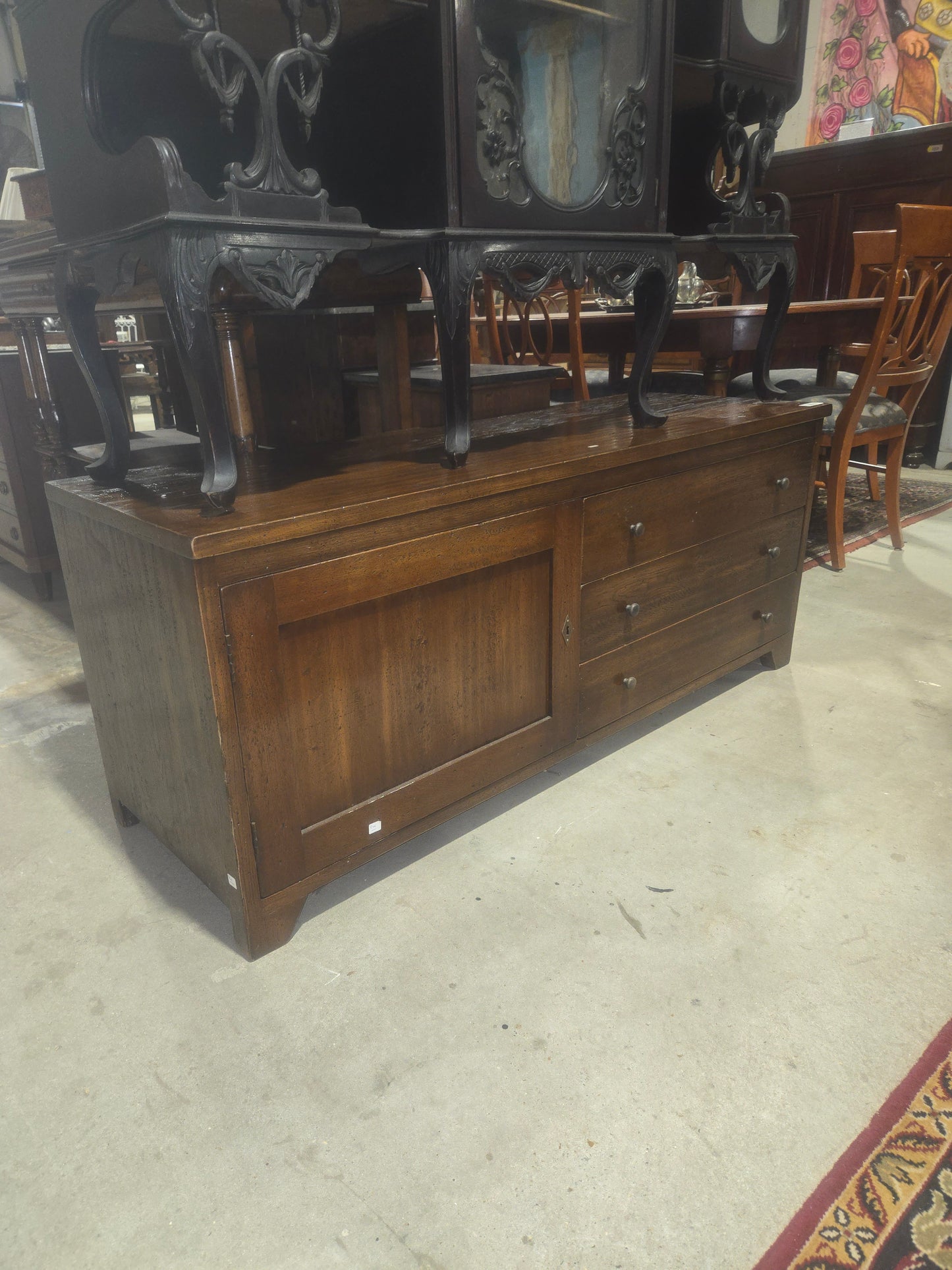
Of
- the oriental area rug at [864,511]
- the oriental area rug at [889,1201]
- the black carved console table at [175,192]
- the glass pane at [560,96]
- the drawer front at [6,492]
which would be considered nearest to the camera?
the oriental area rug at [889,1201]

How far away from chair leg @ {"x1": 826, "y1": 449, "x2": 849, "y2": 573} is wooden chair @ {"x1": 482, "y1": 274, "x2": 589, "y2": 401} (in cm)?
90

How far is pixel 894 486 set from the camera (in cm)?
301

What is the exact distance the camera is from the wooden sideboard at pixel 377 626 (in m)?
1.11

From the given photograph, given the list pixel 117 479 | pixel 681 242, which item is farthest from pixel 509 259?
pixel 117 479

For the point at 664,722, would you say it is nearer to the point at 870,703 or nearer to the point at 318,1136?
the point at 870,703

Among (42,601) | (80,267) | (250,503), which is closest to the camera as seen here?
(250,503)

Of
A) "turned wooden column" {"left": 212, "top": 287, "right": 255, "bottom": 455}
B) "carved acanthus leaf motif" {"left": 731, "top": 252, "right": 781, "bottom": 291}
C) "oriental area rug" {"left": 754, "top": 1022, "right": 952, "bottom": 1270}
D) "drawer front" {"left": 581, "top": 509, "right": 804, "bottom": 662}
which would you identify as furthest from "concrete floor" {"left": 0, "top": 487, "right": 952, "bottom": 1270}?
"carved acanthus leaf motif" {"left": 731, "top": 252, "right": 781, "bottom": 291}

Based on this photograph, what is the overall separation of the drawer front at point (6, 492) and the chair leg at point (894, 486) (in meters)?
3.02

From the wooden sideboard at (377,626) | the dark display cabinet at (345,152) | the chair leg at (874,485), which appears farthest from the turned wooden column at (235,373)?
the chair leg at (874,485)

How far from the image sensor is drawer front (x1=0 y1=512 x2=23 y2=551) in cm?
273

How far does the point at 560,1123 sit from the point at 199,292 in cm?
112

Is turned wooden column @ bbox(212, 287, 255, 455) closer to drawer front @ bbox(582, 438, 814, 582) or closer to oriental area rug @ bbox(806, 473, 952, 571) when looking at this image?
drawer front @ bbox(582, 438, 814, 582)

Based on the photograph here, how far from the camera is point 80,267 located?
1285mm

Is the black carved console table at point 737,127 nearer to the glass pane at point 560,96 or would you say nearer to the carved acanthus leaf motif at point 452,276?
the glass pane at point 560,96
